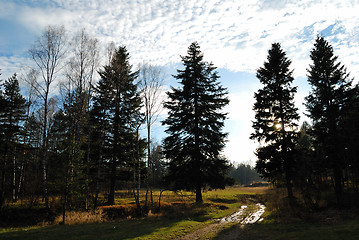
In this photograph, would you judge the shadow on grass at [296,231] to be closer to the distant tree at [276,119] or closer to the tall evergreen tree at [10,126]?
the distant tree at [276,119]

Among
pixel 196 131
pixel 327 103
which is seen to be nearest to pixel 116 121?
pixel 196 131

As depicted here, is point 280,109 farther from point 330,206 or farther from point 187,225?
point 187,225

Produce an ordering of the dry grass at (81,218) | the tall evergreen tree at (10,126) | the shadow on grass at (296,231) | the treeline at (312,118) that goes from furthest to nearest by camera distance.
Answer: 1. the tall evergreen tree at (10,126)
2. the treeline at (312,118)
3. the dry grass at (81,218)
4. the shadow on grass at (296,231)

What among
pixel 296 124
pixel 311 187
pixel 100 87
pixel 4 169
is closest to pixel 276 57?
pixel 296 124

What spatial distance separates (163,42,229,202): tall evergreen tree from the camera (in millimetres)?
21281

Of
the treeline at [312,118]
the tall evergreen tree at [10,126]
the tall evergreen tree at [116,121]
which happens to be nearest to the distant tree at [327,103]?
the treeline at [312,118]

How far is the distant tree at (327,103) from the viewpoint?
20.0 m

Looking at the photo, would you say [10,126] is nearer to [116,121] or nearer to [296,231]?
[116,121]

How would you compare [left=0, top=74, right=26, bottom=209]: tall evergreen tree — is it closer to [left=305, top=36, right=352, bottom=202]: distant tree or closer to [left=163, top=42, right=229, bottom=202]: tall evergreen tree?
[left=163, top=42, right=229, bottom=202]: tall evergreen tree

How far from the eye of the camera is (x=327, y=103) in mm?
21484

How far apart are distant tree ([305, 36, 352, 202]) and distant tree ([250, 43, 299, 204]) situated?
355cm

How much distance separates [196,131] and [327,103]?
1470cm

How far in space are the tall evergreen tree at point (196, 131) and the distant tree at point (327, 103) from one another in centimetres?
→ 1007

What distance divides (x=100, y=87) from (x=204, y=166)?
1633 cm
